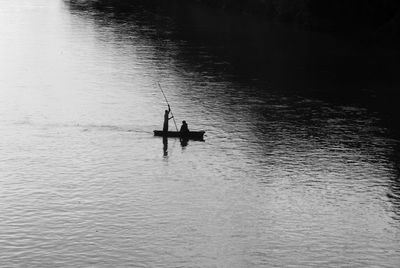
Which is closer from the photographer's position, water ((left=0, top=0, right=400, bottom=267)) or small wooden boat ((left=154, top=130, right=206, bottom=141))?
water ((left=0, top=0, right=400, bottom=267))

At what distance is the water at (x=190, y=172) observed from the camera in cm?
5997

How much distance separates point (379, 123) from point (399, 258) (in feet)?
136

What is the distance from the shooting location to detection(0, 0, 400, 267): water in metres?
60.0

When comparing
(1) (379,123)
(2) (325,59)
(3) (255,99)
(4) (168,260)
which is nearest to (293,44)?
(2) (325,59)

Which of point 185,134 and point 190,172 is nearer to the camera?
point 190,172

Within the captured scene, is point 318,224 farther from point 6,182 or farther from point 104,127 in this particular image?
point 104,127

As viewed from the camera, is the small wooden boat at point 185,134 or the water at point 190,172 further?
the small wooden boat at point 185,134

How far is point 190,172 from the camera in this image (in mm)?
78062

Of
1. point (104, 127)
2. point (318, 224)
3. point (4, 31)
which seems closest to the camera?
point (318, 224)

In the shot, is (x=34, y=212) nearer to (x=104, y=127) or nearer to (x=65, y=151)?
(x=65, y=151)

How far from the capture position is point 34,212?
66062mm

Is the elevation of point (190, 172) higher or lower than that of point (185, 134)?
lower

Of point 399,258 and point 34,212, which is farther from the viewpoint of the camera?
point 34,212

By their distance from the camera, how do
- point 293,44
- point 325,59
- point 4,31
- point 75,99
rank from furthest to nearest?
point 4,31 < point 293,44 < point 325,59 < point 75,99
